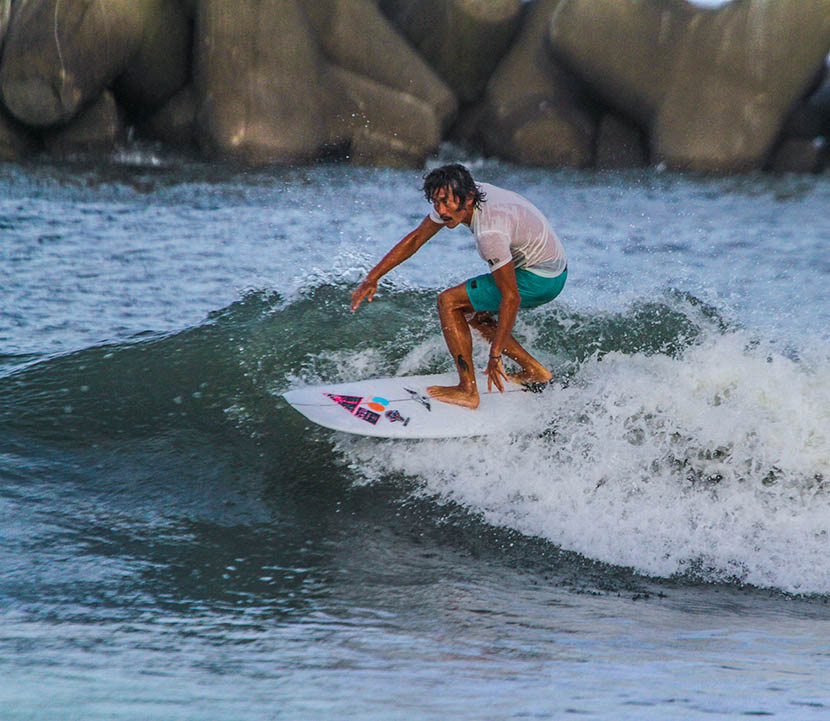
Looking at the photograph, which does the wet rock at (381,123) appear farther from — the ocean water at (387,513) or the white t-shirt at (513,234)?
the white t-shirt at (513,234)

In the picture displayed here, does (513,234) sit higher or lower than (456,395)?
higher

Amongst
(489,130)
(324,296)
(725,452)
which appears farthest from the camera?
(489,130)

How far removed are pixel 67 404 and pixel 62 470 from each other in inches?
39.7

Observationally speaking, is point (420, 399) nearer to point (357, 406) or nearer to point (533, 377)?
point (357, 406)

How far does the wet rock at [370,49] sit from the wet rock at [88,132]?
3629 millimetres

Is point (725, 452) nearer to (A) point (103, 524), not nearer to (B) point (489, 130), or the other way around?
(A) point (103, 524)

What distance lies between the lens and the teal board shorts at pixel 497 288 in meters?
5.47

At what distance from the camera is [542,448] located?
550 cm

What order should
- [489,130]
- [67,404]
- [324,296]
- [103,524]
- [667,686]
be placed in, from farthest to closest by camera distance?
[489,130]
[324,296]
[67,404]
[103,524]
[667,686]

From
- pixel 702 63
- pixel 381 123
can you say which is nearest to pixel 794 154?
pixel 702 63

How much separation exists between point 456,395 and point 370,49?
475 inches

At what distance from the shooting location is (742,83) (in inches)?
622

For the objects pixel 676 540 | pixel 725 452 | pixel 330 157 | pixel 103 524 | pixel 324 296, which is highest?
pixel 330 157

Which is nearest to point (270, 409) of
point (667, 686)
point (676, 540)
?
point (676, 540)
